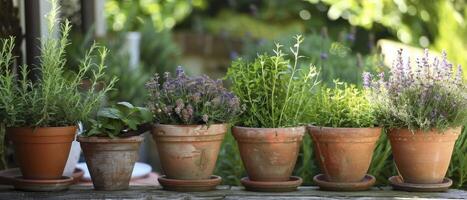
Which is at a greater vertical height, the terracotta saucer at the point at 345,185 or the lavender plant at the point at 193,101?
the lavender plant at the point at 193,101

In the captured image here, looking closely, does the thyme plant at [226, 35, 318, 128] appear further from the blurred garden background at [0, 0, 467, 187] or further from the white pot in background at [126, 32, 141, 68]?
the white pot in background at [126, 32, 141, 68]

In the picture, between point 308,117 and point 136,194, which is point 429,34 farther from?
point 136,194

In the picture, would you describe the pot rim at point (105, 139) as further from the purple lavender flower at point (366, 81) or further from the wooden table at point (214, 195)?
the purple lavender flower at point (366, 81)

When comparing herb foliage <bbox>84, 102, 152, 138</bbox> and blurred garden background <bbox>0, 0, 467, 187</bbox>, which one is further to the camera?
blurred garden background <bbox>0, 0, 467, 187</bbox>

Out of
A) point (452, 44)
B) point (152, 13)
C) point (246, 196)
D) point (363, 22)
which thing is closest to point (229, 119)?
point (246, 196)

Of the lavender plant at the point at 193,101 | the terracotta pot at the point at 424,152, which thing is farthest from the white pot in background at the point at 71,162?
the terracotta pot at the point at 424,152

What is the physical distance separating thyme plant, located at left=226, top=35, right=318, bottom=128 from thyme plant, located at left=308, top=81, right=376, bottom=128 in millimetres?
82

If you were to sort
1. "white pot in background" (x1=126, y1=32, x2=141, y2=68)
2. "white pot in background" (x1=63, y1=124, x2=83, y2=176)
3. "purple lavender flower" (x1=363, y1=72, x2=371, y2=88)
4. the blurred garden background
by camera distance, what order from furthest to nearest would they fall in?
"white pot in background" (x1=126, y1=32, x2=141, y2=68) → the blurred garden background → "white pot in background" (x1=63, y1=124, x2=83, y2=176) → "purple lavender flower" (x1=363, y1=72, x2=371, y2=88)

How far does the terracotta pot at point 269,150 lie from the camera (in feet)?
8.27

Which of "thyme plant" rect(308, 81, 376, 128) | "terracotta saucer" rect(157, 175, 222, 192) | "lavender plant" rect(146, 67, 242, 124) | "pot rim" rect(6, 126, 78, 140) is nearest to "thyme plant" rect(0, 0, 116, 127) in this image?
"pot rim" rect(6, 126, 78, 140)

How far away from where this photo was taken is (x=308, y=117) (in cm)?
269

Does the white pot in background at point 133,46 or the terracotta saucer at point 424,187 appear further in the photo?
the white pot in background at point 133,46

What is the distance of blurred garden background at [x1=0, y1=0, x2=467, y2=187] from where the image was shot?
350 centimetres

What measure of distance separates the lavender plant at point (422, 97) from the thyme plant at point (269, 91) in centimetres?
26
